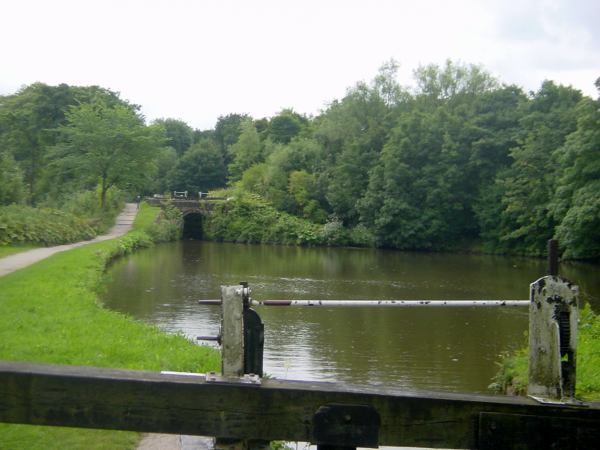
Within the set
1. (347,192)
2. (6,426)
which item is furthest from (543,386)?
(347,192)

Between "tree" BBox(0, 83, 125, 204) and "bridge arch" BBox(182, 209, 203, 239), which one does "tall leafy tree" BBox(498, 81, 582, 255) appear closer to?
"bridge arch" BBox(182, 209, 203, 239)

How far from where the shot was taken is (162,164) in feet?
239

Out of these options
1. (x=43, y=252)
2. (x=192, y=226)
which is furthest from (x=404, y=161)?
(x=43, y=252)

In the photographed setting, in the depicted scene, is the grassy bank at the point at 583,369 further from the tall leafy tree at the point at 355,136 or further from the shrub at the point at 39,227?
the tall leafy tree at the point at 355,136

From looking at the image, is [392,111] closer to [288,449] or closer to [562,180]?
[562,180]

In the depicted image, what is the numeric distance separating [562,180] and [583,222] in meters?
3.72

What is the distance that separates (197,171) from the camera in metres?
70.0

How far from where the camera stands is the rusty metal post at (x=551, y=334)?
378cm

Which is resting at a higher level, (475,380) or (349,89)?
(349,89)

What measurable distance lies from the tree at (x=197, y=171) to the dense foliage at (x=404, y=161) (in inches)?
445

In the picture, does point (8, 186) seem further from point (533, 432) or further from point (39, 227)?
point (533, 432)

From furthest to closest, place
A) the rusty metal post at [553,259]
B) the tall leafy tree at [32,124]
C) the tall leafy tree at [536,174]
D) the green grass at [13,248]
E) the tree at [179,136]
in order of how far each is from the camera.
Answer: the tree at [179,136] → the tall leafy tree at [32,124] → the tall leafy tree at [536,174] → the green grass at [13,248] → the rusty metal post at [553,259]

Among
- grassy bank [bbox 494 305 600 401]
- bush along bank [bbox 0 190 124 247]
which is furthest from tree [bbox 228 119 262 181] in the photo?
grassy bank [bbox 494 305 600 401]

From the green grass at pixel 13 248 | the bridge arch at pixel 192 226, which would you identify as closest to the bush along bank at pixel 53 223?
the green grass at pixel 13 248
